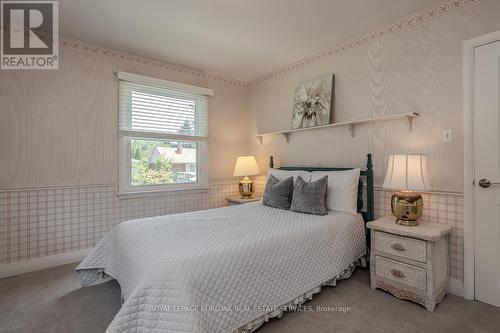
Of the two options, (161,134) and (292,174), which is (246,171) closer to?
(292,174)

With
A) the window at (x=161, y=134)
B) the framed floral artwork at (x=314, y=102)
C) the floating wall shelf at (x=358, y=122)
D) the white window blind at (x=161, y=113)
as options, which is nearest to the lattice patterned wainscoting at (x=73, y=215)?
the window at (x=161, y=134)

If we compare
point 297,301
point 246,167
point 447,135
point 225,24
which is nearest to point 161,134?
point 246,167

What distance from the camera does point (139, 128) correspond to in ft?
10.5

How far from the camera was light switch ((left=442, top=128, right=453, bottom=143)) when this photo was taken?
84.7 inches

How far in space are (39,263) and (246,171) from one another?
8.53 feet

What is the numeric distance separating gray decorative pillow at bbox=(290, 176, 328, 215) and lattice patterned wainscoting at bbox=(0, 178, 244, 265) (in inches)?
73.3

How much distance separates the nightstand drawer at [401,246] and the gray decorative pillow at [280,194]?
0.93m

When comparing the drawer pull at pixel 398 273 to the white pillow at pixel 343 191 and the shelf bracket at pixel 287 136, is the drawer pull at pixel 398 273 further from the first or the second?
the shelf bracket at pixel 287 136

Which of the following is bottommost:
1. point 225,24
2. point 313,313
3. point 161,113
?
point 313,313

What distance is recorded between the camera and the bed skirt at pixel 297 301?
163 centimetres

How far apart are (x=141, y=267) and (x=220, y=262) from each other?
442mm

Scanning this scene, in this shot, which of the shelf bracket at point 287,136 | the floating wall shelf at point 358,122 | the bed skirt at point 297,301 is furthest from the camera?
the shelf bracket at point 287,136

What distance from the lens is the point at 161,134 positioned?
3340 millimetres

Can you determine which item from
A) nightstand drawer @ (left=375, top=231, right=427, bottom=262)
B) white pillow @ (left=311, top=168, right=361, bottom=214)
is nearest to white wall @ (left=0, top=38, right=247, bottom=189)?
white pillow @ (left=311, top=168, right=361, bottom=214)
